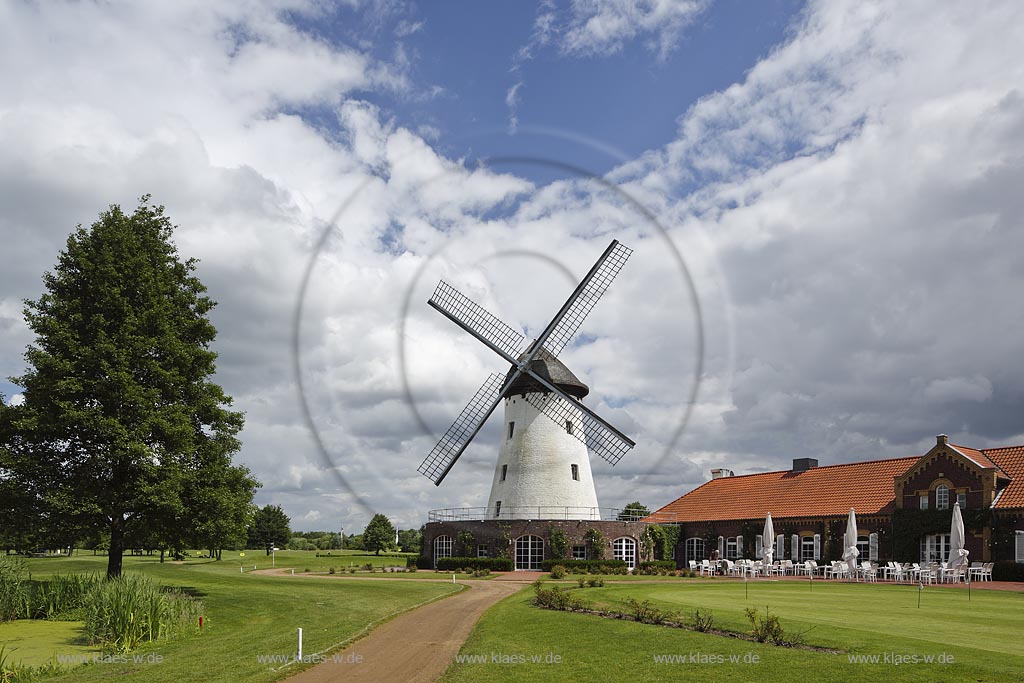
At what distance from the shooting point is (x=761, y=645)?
1539 centimetres

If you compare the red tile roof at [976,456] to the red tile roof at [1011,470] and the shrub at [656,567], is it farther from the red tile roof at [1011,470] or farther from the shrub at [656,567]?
the shrub at [656,567]

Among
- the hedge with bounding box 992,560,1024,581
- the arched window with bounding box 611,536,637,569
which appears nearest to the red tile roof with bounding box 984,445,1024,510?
the hedge with bounding box 992,560,1024,581

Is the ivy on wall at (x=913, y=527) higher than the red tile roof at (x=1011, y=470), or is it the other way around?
the red tile roof at (x=1011, y=470)

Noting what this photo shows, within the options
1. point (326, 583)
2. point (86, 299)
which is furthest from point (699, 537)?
point (86, 299)

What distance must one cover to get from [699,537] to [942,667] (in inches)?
1680

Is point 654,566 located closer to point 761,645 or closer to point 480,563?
point 480,563

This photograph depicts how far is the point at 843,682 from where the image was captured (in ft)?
39.8

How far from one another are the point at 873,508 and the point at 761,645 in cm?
3391

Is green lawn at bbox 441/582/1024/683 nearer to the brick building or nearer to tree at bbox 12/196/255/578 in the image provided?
tree at bbox 12/196/255/578

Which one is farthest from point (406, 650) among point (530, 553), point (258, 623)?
point (530, 553)

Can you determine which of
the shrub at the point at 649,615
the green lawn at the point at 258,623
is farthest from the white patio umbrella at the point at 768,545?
the shrub at the point at 649,615

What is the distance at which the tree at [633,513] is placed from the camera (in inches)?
2045

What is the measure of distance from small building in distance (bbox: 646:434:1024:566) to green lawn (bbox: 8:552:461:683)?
23.6 m

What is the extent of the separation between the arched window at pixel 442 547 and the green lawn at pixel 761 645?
25.3m
